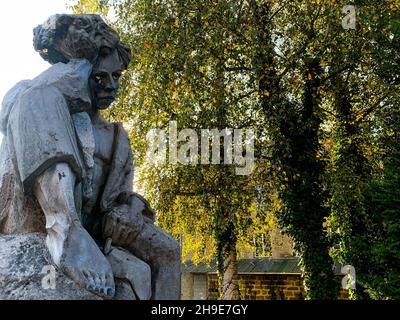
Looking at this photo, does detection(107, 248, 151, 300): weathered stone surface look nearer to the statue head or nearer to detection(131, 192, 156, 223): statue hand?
detection(131, 192, 156, 223): statue hand

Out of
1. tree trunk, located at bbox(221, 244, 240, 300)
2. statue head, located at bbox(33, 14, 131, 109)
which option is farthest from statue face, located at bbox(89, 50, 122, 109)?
tree trunk, located at bbox(221, 244, 240, 300)

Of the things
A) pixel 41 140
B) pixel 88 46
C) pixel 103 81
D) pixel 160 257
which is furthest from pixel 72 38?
pixel 160 257

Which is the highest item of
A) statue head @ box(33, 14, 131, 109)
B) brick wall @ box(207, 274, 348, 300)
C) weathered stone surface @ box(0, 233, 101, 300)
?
statue head @ box(33, 14, 131, 109)

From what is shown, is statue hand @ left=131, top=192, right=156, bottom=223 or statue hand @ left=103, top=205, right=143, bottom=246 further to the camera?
statue hand @ left=131, top=192, right=156, bottom=223

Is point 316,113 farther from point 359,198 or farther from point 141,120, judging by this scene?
point 141,120

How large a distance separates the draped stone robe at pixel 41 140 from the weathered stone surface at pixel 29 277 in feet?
0.53

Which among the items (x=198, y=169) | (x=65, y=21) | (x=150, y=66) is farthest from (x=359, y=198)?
(x=65, y=21)

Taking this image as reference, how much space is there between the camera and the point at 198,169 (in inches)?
394

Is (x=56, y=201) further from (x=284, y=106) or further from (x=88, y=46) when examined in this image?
(x=284, y=106)

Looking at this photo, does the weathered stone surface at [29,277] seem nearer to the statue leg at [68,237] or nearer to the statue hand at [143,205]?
the statue leg at [68,237]

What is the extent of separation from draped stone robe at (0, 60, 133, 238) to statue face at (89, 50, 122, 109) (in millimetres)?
133

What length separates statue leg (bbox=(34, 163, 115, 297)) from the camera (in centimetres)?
175
